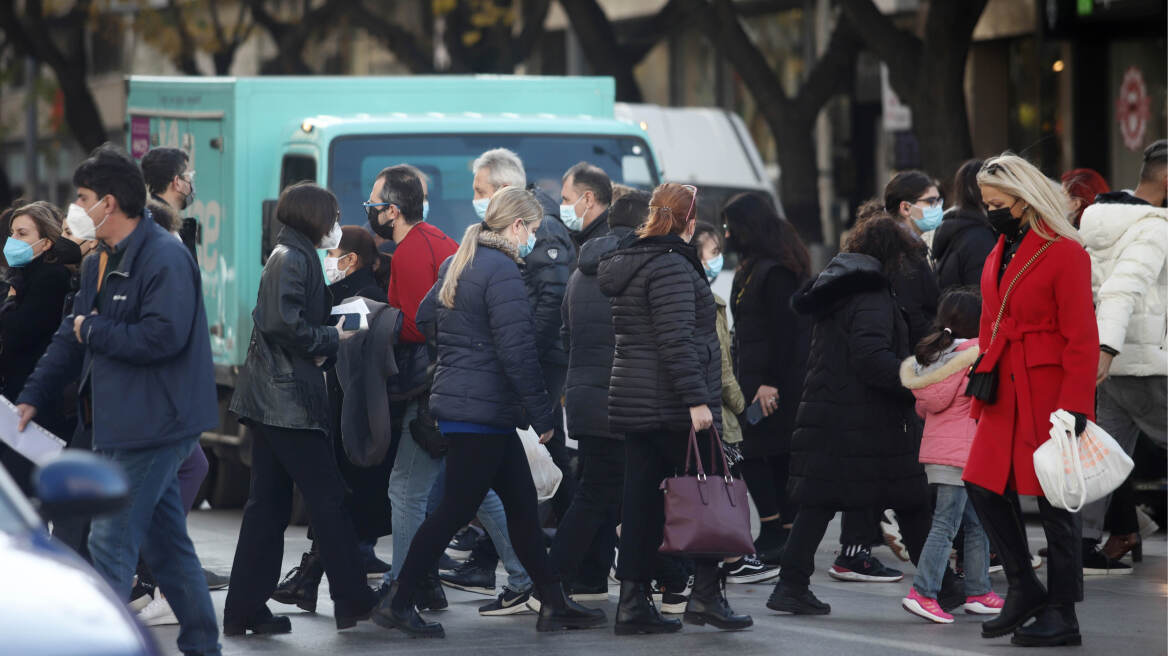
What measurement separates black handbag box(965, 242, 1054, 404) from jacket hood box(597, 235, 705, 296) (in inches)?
43.4

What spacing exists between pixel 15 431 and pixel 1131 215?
15.9ft

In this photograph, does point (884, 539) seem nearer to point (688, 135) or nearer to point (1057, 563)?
point (1057, 563)

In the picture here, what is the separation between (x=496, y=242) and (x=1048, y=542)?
2.38 metres

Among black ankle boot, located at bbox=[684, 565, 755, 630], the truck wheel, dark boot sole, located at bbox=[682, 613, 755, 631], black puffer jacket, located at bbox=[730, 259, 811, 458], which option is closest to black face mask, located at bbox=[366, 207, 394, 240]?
black puffer jacket, located at bbox=[730, 259, 811, 458]

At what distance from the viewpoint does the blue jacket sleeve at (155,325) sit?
6.24m

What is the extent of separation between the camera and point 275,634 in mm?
7562

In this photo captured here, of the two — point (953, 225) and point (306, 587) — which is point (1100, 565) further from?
point (306, 587)

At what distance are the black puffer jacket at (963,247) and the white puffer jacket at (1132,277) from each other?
0.48 metres

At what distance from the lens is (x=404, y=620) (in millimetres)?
7445

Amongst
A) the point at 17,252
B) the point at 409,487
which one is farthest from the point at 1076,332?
the point at 17,252

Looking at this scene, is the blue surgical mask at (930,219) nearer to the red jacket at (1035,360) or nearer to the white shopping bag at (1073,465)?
the red jacket at (1035,360)

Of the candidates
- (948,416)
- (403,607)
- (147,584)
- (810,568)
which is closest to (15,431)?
(147,584)

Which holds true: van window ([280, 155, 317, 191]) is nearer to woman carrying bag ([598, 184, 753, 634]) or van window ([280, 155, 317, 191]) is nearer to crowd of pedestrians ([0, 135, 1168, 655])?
crowd of pedestrians ([0, 135, 1168, 655])

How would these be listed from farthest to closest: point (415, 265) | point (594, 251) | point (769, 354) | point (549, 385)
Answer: point (769, 354) → point (549, 385) → point (415, 265) → point (594, 251)
